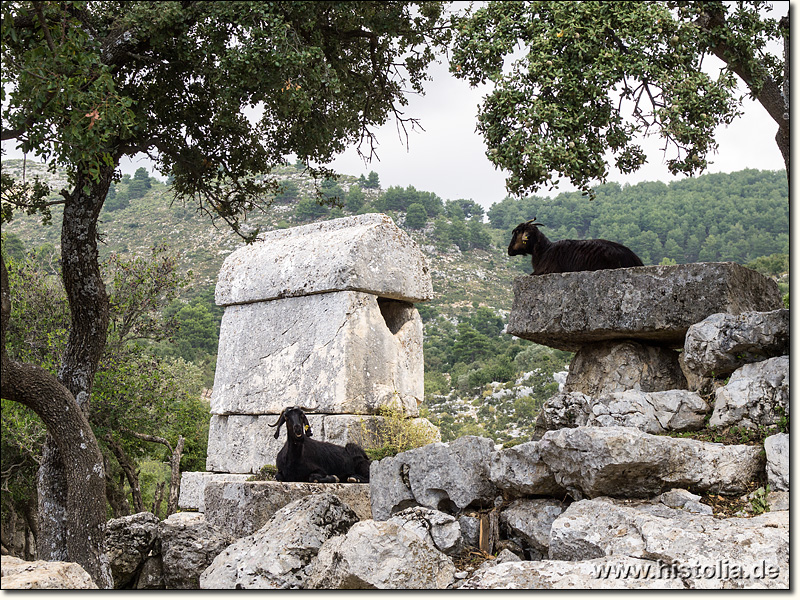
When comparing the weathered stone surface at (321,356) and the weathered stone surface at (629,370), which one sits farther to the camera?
the weathered stone surface at (321,356)

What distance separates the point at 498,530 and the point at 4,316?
340cm

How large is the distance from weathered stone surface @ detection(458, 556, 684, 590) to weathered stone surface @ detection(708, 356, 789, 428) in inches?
75.8

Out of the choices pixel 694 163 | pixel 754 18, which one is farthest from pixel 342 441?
pixel 754 18

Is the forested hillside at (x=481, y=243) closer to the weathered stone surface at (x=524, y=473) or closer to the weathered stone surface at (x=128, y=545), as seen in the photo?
the weathered stone surface at (x=128, y=545)

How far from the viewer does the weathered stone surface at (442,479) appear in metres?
5.55

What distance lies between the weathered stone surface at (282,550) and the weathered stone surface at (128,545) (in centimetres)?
182

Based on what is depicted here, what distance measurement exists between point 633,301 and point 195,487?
5.12 metres

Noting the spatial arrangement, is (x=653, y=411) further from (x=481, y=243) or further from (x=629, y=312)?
(x=481, y=243)

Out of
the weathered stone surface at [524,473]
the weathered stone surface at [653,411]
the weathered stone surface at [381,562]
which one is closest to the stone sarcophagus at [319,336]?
the weathered stone surface at [524,473]

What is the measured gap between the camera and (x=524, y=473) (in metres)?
5.18

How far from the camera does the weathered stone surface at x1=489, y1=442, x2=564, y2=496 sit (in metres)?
5.15

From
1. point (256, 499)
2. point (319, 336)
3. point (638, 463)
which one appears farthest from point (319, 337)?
point (638, 463)

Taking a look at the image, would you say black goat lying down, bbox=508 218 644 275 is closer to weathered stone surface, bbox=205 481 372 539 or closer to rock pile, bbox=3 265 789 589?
rock pile, bbox=3 265 789 589

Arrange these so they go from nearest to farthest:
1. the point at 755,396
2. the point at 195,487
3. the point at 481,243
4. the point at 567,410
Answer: the point at 755,396, the point at 567,410, the point at 195,487, the point at 481,243
